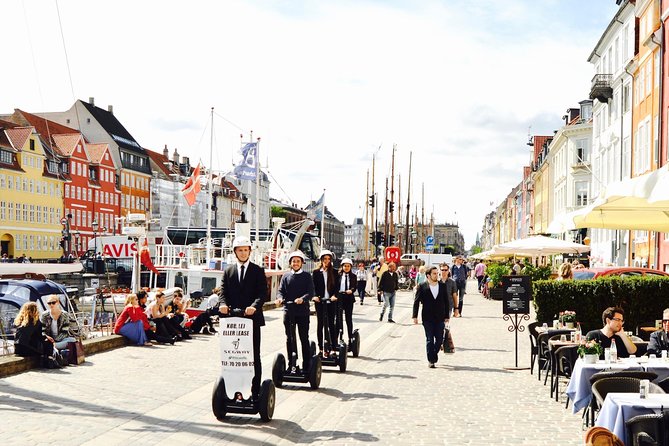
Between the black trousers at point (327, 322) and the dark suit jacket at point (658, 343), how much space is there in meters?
4.85

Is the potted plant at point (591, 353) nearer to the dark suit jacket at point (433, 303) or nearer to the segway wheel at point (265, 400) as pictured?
the segway wheel at point (265, 400)

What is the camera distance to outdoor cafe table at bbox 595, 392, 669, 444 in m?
7.04

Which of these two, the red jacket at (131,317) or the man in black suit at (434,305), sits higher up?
the man in black suit at (434,305)

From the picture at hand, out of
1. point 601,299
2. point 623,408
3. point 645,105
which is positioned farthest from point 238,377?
point 645,105

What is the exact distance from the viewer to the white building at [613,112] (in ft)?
142

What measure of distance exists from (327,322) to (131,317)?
6.45 metres

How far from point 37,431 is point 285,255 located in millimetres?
32366

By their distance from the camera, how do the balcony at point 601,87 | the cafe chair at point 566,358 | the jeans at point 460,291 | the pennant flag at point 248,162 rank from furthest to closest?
1. the balcony at point 601,87
2. the pennant flag at point 248,162
3. the jeans at point 460,291
4. the cafe chair at point 566,358

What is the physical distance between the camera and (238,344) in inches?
372

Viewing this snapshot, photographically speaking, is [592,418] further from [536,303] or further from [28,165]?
[28,165]

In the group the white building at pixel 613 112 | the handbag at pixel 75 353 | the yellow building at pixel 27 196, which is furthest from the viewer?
the yellow building at pixel 27 196

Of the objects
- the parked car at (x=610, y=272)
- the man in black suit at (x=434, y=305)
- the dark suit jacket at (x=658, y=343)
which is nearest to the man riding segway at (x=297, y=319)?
the man in black suit at (x=434, y=305)

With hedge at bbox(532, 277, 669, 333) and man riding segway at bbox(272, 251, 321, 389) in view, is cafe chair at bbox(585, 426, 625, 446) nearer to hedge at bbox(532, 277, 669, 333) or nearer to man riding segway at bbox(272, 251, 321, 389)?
man riding segway at bbox(272, 251, 321, 389)

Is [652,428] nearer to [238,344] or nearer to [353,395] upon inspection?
[238,344]
